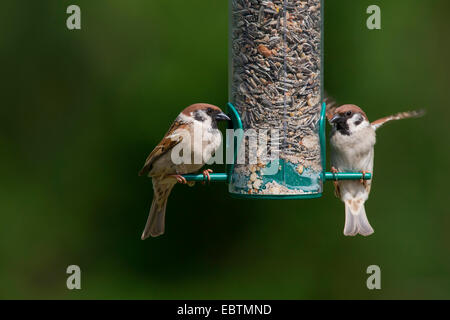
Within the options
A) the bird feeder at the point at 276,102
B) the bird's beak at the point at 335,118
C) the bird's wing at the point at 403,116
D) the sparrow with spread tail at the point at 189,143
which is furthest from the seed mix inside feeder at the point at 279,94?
the bird's wing at the point at 403,116

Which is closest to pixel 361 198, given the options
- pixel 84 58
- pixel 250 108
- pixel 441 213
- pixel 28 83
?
pixel 250 108

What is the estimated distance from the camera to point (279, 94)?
15.9 feet

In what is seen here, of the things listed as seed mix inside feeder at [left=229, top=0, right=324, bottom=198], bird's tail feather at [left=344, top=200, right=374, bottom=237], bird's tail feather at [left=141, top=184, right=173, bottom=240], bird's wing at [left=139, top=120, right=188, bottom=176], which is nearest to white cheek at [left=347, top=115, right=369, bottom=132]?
seed mix inside feeder at [left=229, top=0, right=324, bottom=198]

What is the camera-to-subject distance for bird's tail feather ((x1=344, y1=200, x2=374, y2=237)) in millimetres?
5523

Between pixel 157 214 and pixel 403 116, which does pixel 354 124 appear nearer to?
pixel 403 116

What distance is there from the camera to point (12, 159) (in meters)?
7.21

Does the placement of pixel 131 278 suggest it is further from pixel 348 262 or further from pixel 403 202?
pixel 403 202

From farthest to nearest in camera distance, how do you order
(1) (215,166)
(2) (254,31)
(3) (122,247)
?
(3) (122,247), (1) (215,166), (2) (254,31)

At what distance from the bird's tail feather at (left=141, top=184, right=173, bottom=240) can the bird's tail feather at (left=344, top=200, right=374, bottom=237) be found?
49.9 inches

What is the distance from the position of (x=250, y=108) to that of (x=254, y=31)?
18.7 inches

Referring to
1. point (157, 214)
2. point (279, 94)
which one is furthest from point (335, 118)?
point (157, 214)

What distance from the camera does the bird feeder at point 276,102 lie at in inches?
191

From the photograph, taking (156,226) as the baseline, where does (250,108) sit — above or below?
above

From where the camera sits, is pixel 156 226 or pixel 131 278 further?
pixel 131 278
